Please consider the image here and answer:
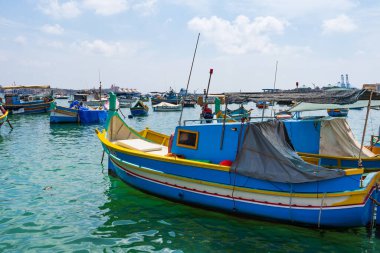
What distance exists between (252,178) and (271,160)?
2.54 feet

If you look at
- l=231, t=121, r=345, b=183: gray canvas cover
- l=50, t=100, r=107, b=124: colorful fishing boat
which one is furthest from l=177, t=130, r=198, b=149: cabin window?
l=50, t=100, r=107, b=124: colorful fishing boat

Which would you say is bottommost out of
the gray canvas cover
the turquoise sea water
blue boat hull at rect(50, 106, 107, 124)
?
the turquoise sea water

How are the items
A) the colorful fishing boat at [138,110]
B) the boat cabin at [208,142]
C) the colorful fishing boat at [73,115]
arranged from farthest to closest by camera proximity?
the colorful fishing boat at [138,110] < the colorful fishing boat at [73,115] < the boat cabin at [208,142]

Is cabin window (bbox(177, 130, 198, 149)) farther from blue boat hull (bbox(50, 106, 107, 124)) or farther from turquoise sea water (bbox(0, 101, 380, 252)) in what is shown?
blue boat hull (bbox(50, 106, 107, 124))

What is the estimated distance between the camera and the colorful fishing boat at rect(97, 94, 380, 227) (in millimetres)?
9023

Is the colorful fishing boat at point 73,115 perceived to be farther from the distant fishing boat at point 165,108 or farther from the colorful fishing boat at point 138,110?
the distant fishing boat at point 165,108

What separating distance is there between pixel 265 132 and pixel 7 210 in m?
8.84

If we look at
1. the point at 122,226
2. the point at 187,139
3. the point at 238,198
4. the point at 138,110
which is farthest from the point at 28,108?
the point at 238,198

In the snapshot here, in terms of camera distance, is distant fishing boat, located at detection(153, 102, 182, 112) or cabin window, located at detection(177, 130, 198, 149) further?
distant fishing boat, located at detection(153, 102, 182, 112)

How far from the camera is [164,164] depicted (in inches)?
444

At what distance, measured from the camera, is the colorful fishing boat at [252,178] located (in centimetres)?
902

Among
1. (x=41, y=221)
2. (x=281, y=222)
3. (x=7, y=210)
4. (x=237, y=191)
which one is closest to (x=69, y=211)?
(x=41, y=221)

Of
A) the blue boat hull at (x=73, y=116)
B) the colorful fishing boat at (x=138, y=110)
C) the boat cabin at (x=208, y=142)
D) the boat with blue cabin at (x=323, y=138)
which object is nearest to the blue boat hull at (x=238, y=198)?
the boat cabin at (x=208, y=142)

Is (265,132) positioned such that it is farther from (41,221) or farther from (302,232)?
(41,221)
